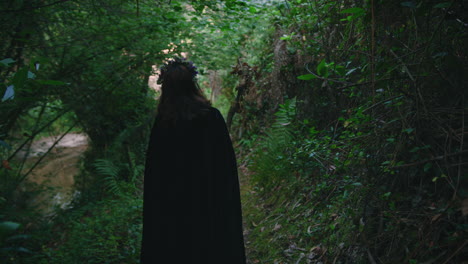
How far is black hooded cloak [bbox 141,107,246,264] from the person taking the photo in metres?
2.56

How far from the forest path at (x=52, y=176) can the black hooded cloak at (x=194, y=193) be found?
396 cm

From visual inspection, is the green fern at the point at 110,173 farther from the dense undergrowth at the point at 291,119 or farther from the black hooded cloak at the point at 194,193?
the black hooded cloak at the point at 194,193

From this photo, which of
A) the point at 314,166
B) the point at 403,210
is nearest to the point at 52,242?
the point at 314,166

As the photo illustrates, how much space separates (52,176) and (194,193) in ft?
17.4

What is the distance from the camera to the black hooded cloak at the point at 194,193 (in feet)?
8.40

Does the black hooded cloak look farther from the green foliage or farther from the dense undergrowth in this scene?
the green foliage

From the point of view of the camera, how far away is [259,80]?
766cm

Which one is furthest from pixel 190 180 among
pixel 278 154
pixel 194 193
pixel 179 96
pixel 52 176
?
pixel 52 176

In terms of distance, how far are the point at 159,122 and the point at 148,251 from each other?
1.14 metres

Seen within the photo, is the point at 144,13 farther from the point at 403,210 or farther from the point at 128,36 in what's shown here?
the point at 403,210

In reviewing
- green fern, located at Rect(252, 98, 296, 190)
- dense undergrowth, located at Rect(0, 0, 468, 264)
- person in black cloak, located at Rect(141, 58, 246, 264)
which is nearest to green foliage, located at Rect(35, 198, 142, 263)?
dense undergrowth, located at Rect(0, 0, 468, 264)

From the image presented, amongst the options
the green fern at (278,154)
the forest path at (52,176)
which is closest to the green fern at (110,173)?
the forest path at (52,176)

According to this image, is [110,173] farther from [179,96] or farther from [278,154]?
[179,96]

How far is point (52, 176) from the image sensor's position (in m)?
6.55
